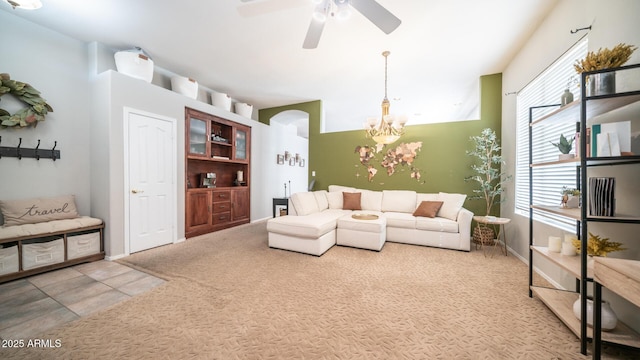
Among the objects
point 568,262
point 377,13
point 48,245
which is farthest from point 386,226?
point 48,245

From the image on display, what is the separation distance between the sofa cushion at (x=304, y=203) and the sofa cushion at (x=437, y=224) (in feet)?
6.02

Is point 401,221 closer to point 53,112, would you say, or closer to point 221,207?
point 221,207

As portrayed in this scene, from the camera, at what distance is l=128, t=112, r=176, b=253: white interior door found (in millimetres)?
3293

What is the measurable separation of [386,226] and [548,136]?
93.4 inches

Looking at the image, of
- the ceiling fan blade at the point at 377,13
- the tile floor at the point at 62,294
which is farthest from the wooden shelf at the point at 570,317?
the tile floor at the point at 62,294

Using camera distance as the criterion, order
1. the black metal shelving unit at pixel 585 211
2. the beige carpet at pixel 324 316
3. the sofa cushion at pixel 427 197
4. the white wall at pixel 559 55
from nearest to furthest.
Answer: the black metal shelving unit at pixel 585 211 < the beige carpet at pixel 324 316 < the white wall at pixel 559 55 < the sofa cushion at pixel 427 197

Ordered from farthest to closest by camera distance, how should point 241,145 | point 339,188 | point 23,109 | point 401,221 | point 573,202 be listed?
point 241,145, point 339,188, point 401,221, point 23,109, point 573,202

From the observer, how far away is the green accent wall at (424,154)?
409 cm

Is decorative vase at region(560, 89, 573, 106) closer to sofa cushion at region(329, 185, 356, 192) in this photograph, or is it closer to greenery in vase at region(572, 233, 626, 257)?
greenery in vase at region(572, 233, 626, 257)

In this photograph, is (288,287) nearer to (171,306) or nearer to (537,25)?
(171,306)

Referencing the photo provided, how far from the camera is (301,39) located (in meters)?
3.05

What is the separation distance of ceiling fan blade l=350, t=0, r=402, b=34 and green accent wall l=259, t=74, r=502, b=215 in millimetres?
2966

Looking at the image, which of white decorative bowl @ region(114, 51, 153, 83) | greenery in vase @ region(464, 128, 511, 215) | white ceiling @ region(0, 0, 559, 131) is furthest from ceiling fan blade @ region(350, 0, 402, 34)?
white decorative bowl @ region(114, 51, 153, 83)

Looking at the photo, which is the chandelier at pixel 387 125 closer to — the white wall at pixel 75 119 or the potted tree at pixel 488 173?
the potted tree at pixel 488 173
